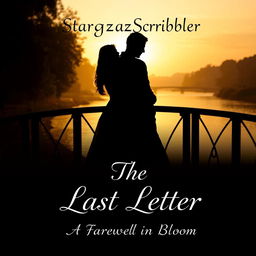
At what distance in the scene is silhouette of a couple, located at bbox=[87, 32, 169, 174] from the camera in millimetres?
5777

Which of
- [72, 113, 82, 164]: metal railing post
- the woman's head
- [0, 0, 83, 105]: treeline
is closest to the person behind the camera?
the woman's head

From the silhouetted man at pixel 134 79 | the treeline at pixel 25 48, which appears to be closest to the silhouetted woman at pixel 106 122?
the silhouetted man at pixel 134 79

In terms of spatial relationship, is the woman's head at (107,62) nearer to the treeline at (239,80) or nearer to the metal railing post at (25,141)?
the metal railing post at (25,141)

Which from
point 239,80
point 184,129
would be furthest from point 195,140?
point 239,80

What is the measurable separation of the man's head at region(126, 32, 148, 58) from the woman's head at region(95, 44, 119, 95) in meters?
0.24

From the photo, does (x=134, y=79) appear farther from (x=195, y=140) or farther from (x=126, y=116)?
(x=195, y=140)

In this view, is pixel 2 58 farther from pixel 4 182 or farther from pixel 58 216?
pixel 58 216

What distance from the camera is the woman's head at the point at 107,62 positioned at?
5.84 m

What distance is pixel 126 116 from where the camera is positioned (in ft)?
19.4

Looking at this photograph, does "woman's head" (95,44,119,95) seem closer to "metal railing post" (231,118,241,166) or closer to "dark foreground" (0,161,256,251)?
"dark foreground" (0,161,256,251)

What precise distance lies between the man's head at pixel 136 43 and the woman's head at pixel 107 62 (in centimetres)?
24

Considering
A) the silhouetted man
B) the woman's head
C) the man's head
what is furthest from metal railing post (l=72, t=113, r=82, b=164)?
the man's head

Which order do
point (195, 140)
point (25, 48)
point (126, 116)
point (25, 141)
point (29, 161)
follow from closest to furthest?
point (126, 116) → point (25, 141) → point (195, 140) → point (29, 161) → point (25, 48)

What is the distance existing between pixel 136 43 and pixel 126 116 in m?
0.98
